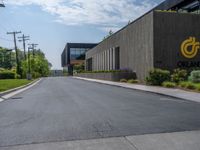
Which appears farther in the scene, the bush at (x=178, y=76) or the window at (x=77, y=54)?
the window at (x=77, y=54)

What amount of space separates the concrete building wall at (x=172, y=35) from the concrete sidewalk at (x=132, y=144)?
21.1 metres

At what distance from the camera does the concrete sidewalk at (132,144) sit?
586cm

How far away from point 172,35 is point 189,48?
2.13m

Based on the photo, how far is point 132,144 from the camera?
20.0 feet

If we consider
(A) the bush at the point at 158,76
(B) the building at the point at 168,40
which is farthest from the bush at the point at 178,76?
(B) the building at the point at 168,40

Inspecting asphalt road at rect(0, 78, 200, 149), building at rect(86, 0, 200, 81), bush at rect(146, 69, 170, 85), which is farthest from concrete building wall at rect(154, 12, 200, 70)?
asphalt road at rect(0, 78, 200, 149)

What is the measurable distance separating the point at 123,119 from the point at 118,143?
103 inches

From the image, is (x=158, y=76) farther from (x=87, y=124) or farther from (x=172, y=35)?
(x=87, y=124)

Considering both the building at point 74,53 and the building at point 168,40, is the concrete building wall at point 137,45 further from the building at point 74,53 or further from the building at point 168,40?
the building at point 74,53

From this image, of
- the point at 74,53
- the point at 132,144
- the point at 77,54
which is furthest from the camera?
the point at 77,54

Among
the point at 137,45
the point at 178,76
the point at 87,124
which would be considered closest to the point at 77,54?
the point at 137,45

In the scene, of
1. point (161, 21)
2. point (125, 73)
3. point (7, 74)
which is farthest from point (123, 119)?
point (7, 74)

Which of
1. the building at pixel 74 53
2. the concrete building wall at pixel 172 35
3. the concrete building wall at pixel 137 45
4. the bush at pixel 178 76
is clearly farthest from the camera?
the building at pixel 74 53

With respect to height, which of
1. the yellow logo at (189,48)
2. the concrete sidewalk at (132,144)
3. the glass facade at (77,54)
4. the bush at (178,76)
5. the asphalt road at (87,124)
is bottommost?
the concrete sidewalk at (132,144)
